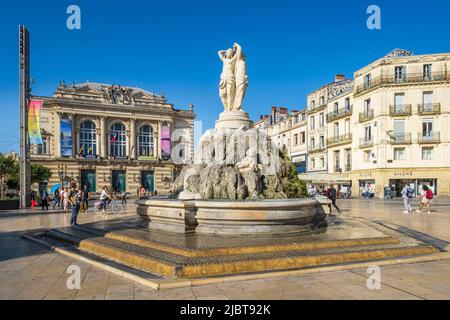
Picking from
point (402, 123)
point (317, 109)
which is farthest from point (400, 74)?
point (317, 109)

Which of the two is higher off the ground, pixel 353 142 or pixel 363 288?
pixel 353 142

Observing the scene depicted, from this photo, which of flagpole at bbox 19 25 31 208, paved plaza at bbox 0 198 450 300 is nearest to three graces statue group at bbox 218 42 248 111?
paved plaza at bbox 0 198 450 300

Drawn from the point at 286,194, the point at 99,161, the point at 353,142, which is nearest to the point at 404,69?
the point at 353,142

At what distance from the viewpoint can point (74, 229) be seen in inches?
432

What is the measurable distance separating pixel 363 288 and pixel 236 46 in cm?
A: 1232

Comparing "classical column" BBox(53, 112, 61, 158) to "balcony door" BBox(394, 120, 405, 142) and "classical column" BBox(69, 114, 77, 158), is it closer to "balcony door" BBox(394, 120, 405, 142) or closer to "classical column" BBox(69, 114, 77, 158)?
"classical column" BBox(69, 114, 77, 158)

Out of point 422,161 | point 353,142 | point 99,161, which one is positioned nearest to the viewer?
point 422,161

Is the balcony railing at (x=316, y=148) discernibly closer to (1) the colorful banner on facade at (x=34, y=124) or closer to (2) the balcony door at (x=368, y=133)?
(2) the balcony door at (x=368, y=133)

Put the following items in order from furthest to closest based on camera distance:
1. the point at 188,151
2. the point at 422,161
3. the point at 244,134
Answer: the point at 188,151 → the point at 422,161 → the point at 244,134

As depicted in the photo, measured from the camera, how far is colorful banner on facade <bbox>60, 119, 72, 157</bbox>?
49375 mm

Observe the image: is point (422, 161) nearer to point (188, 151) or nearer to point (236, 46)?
point (236, 46)

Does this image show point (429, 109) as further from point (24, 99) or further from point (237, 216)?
point (24, 99)

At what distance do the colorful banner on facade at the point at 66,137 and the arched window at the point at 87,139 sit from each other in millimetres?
1692

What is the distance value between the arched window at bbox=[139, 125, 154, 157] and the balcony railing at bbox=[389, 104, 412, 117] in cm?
3577
